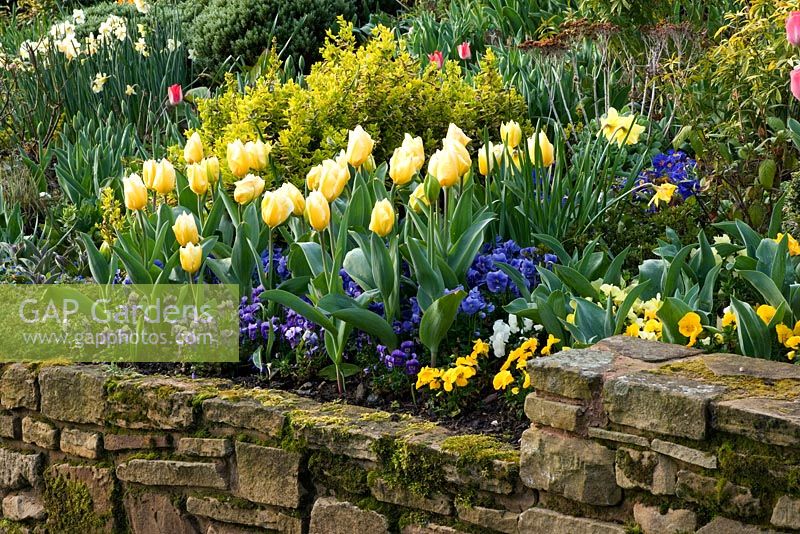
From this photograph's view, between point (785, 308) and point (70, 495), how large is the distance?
2.38 meters

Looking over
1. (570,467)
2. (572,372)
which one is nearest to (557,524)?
(570,467)

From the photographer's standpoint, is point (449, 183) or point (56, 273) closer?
point (449, 183)

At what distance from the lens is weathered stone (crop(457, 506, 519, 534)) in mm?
2756

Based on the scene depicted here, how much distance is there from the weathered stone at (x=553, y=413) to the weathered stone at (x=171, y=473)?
3.43 ft

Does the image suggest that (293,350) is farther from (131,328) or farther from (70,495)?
(70,495)

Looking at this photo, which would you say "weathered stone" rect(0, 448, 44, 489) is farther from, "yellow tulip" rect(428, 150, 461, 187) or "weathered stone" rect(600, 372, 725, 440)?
"weathered stone" rect(600, 372, 725, 440)

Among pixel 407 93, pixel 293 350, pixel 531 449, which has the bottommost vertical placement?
pixel 531 449

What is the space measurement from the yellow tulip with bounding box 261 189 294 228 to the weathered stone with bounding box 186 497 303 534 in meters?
0.84

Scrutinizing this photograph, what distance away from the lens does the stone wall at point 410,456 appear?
2.41 meters

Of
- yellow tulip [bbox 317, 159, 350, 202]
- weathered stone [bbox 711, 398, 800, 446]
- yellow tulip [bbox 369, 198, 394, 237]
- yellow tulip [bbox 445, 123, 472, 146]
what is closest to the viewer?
weathered stone [bbox 711, 398, 800, 446]

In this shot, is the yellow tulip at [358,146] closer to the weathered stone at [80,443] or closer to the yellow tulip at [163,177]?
the yellow tulip at [163,177]

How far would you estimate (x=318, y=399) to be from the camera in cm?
330

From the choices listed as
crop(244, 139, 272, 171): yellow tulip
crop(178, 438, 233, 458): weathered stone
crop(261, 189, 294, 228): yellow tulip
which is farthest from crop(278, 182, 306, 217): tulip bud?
crop(178, 438, 233, 458): weathered stone

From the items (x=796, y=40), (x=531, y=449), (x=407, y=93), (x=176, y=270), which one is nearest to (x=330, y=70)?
(x=407, y=93)
